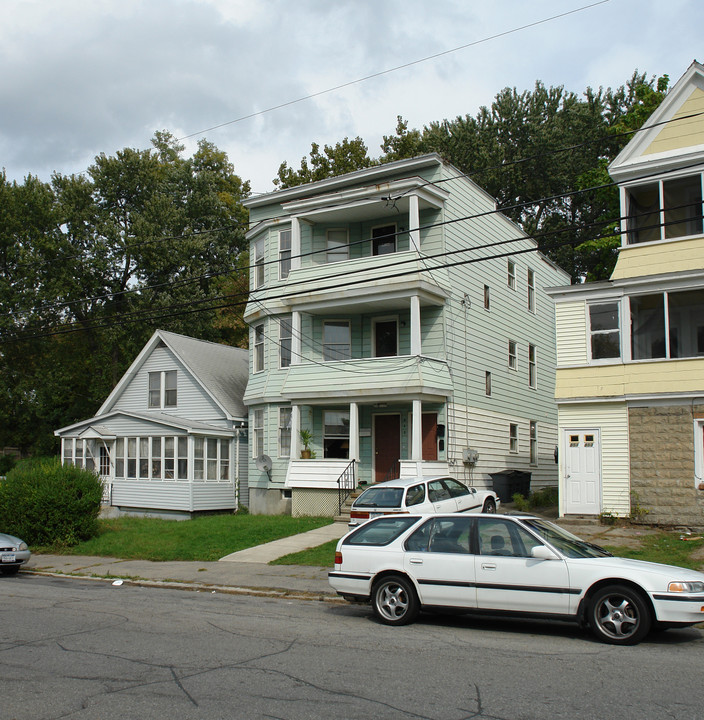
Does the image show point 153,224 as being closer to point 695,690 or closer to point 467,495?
point 467,495

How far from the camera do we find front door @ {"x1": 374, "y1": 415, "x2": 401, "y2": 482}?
82.1 ft

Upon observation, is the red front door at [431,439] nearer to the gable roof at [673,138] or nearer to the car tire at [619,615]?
the gable roof at [673,138]

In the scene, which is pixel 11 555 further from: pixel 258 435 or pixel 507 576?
pixel 258 435

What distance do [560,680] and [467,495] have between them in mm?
11426

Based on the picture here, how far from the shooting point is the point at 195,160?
51.0 metres

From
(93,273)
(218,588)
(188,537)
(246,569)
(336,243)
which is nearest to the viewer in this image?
(218,588)

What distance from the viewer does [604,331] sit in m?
20.5

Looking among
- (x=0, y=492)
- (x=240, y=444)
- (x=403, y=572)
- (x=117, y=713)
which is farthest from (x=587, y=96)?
(x=117, y=713)

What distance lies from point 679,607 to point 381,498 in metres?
8.72

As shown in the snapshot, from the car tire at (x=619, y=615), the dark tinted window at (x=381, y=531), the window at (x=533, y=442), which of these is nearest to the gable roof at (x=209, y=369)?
the window at (x=533, y=442)

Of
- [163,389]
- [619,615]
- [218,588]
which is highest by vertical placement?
[163,389]

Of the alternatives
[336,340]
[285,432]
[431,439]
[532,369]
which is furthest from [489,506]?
[532,369]

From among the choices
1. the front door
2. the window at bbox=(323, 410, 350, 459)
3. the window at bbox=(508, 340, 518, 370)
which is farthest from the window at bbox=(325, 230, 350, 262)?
the window at bbox=(508, 340, 518, 370)

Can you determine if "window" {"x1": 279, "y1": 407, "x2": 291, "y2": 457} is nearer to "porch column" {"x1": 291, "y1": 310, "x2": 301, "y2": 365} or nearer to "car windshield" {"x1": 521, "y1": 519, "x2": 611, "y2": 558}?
"porch column" {"x1": 291, "y1": 310, "x2": 301, "y2": 365}
